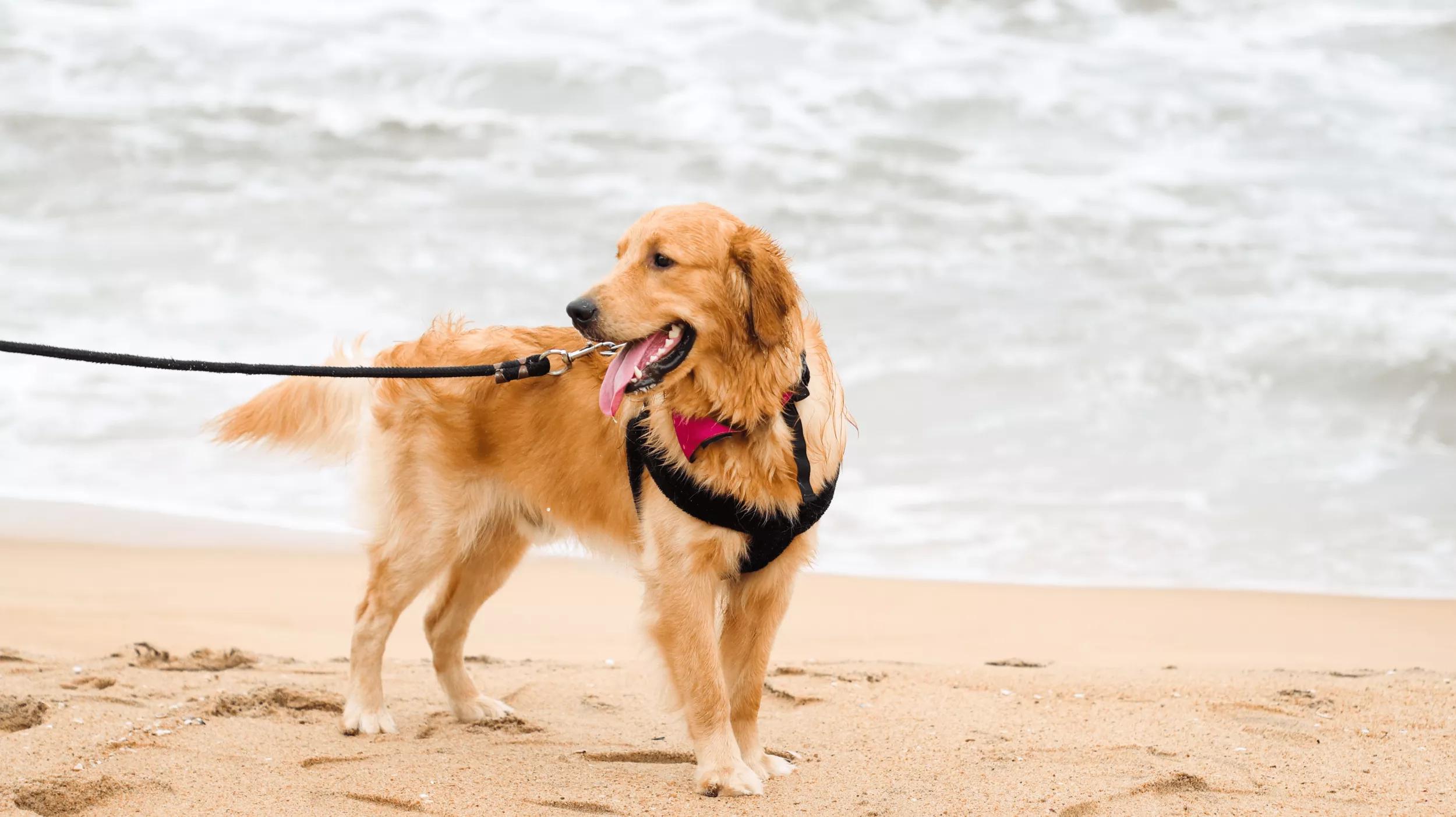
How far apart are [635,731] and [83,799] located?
1649mm

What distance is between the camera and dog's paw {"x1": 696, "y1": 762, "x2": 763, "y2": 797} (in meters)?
3.48

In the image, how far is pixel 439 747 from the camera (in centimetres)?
400

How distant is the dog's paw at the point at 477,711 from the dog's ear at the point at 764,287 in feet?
5.77

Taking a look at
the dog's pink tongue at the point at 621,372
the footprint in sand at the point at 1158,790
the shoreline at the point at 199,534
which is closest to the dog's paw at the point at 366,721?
the dog's pink tongue at the point at 621,372

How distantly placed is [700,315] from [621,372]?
0.25m

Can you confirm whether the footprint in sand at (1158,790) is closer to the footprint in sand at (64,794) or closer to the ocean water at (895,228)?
the footprint in sand at (64,794)

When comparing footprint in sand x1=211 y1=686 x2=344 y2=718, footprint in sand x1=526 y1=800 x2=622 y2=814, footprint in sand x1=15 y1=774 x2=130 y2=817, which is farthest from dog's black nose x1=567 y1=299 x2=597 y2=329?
footprint in sand x1=211 y1=686 x2=344 y2=718

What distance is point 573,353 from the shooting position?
3947 millimetres

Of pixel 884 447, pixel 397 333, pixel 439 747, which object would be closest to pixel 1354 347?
pixel 884 447

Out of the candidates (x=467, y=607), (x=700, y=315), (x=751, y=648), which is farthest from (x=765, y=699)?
(x=700, y=315)

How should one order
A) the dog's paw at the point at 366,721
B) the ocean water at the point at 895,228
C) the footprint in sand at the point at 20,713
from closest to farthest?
the footprint in sand at the point at 20,713 < the dog's paw at the point at 366,721 < the ocean water at the point at 895,228

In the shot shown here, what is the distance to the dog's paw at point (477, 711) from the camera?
A: 4.41 m

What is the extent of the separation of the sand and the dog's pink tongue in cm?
70

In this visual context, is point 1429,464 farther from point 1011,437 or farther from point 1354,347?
point 1011,437
